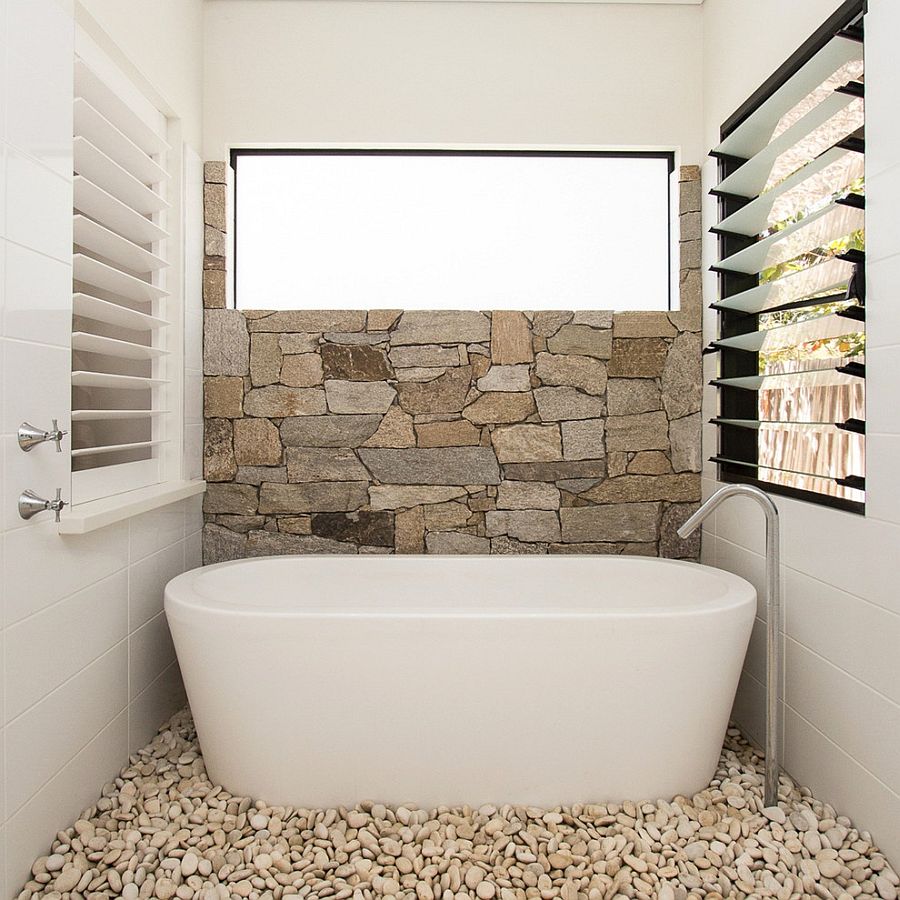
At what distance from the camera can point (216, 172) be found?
288 cm

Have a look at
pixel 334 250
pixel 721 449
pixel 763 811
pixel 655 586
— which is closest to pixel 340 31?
pixel 334 250

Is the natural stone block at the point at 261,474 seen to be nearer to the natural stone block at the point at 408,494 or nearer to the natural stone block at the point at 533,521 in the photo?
the natural stone block at the point at 408,494

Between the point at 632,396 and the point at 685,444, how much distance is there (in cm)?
29

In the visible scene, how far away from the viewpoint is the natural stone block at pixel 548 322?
2.87m

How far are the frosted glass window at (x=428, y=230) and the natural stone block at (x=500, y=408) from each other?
16.3 inches

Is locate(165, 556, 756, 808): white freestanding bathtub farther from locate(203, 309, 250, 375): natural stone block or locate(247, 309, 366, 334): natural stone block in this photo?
locate(247, 309, 366, 334): natural stone block

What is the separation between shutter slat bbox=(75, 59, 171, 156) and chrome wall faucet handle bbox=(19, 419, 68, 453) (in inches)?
41.9

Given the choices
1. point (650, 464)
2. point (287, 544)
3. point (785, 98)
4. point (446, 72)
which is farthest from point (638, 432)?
point (446, 72)

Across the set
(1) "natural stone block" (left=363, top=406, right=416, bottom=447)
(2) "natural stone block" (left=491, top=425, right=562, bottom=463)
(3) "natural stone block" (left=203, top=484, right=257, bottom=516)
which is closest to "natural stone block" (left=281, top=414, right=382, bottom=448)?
(1) "natural stone block" (left=363, top=406, right=416, bottom=447)

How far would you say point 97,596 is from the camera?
79.0 inches

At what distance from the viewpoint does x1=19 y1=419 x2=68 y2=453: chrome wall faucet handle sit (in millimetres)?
1623

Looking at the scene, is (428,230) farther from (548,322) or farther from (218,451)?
(218,451)

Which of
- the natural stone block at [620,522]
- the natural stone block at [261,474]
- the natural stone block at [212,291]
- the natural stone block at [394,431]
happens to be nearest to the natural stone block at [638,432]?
the natural stone block at [620,522]

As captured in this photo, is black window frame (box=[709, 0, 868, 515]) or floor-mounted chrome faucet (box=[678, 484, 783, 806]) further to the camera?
black window frame (box=[709, 0, 868, 515])
